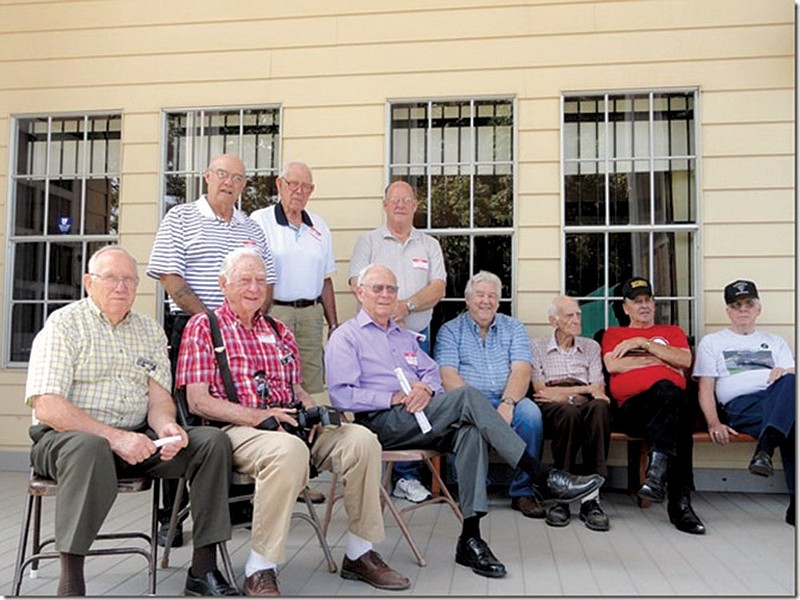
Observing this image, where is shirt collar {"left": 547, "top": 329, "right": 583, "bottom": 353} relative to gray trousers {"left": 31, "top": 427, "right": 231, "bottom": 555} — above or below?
above

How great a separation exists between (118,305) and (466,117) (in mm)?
2898

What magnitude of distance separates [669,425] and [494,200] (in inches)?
73.9

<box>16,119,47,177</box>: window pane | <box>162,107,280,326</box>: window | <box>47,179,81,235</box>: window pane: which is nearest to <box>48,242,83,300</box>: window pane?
<box>47,179,81,235</box>: window pane

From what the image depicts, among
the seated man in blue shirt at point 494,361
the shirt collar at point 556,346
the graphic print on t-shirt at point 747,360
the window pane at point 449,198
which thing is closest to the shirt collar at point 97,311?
the seated man in blue shirt at point 494,361

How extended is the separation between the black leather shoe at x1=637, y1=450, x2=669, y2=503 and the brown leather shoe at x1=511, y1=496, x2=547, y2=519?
543mm

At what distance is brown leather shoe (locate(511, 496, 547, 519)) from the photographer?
392 centimetres

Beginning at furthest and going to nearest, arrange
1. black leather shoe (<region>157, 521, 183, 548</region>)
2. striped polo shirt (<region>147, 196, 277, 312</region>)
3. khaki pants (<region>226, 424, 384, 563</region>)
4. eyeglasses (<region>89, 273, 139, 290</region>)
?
striped polo shirt (<region>147, 196, 277, 312</region>) < black leather shoe (<region>157, 521, 183, 548</region>) < eyeglasses (<region>89, 273, 139, 290</region>) < khaki pants (<region>226, 424, 384, 563</region>)

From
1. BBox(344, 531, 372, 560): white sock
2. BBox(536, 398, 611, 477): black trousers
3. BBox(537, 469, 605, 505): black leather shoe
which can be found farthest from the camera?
BBox(536, 398, 611, 477): black trousers

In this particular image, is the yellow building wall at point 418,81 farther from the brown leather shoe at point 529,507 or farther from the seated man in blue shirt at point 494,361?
the brown leather shoe at point 529,507

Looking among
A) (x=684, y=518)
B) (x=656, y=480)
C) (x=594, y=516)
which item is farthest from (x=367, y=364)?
(x=684, y=518)

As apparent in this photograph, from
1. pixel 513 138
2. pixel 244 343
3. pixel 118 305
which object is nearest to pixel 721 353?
pixel 513 138

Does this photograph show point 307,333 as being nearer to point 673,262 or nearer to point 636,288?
point 636,288

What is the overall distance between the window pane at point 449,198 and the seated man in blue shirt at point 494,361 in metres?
0.82

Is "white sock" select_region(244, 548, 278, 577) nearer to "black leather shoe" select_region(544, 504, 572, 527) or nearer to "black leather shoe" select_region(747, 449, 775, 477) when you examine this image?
"black leather shoe" select_region(544, 504, 572, 527)
